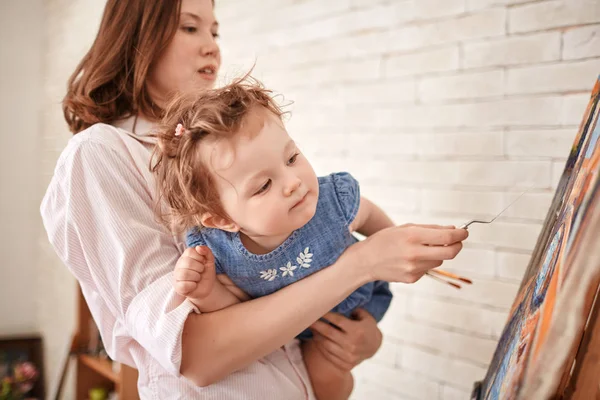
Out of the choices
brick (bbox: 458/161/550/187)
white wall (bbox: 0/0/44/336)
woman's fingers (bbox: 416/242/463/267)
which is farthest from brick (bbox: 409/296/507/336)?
white wall (bbox: 0/0/44/336)

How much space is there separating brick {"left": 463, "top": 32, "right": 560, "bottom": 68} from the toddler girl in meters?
0.72

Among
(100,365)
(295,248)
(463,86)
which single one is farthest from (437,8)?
(100,365)

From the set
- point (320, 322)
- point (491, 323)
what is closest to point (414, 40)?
point (491, 323)

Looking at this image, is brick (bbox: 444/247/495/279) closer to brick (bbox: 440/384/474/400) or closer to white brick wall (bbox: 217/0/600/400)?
white brick wall (bbox: 217/0/600/400)

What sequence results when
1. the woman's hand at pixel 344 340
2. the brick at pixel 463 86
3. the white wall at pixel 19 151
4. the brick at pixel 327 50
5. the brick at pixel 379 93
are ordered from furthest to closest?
1. the white wall at pixel 19 151
2. the brick at pixel 327 50
3. the brick at pixel 379 93
4. the brick at pixel 463 86
5. the woman's hand at pixel 344 340

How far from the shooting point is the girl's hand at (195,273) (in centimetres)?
99

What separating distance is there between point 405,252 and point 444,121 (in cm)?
92

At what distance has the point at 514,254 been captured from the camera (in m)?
1.62

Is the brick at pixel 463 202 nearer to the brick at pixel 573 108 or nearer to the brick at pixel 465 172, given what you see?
the brick at pixel 465 172

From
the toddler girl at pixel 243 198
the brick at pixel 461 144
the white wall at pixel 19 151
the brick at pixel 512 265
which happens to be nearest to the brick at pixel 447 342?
the brick at pixel 512 265

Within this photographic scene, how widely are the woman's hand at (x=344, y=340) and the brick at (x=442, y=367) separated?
64cm

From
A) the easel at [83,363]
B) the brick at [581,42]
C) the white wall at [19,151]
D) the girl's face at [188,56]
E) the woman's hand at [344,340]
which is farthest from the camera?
the white wall at [19,151]

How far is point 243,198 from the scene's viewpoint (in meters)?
1.01

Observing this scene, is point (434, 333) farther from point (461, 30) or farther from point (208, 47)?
point (208, 47)
